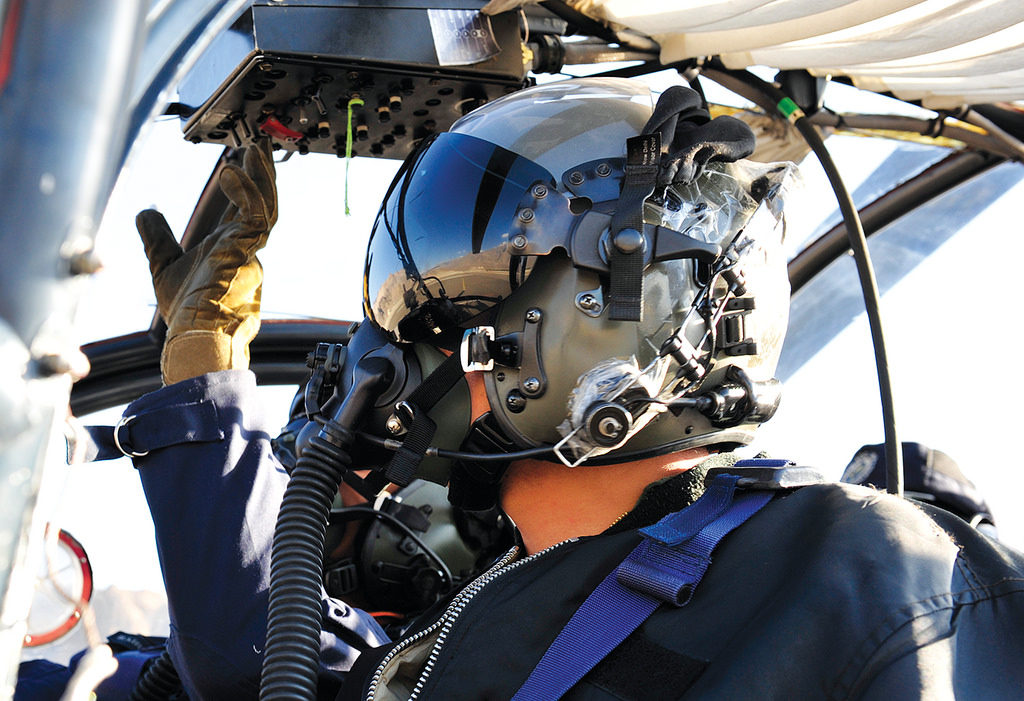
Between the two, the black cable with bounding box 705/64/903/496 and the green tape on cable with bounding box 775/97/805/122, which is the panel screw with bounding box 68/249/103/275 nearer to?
the black cable with bounding box 705/64/903/496

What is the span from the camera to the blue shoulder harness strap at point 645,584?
1.06 metres

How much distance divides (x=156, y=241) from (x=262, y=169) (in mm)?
273

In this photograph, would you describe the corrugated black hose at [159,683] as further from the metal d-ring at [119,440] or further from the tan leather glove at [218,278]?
the tan leather glove at [218,278]

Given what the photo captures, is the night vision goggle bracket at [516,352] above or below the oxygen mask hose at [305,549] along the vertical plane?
above

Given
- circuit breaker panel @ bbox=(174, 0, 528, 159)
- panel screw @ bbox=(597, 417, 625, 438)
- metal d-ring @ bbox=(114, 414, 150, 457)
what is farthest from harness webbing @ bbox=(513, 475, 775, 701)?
circuit breaker panel @ bbox=(174, 0, 528, 159)

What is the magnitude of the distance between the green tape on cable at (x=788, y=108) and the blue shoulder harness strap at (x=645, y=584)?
1670mm

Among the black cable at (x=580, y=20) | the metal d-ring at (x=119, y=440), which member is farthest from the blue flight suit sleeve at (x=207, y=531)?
the black cable at (x=580, y=20)

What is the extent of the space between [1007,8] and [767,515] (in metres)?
1.40

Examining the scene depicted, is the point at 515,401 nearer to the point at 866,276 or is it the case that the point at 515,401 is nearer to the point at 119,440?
the point at 119,440

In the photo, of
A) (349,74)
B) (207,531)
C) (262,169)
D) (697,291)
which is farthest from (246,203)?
(697,291)

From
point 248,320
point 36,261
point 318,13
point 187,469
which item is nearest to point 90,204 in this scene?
point 36,261

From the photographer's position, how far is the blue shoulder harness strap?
1061 mm

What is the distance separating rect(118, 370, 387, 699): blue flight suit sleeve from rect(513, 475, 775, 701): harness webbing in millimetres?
701

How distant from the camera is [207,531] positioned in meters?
1.63
